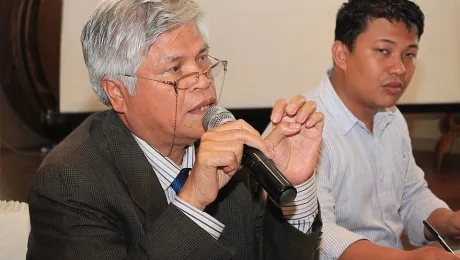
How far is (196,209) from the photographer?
3.93 ft

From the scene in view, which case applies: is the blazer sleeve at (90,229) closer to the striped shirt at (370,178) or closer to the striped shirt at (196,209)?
the striped shirt at (196,209)

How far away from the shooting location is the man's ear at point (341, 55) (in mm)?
2172

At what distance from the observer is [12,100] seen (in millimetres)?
4871

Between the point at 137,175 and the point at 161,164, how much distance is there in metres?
0.12

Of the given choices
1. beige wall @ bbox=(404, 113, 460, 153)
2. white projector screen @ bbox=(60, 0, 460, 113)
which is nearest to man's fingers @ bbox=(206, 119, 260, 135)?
white projector screen @ bbox=(60, 0, 460, 113)

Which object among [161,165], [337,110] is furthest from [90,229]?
[337,110]

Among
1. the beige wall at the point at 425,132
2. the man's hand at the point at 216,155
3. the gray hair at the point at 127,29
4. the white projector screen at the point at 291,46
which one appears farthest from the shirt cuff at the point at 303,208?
the beige wall at the point at 425,132

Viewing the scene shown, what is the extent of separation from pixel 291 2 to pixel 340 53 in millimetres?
1584

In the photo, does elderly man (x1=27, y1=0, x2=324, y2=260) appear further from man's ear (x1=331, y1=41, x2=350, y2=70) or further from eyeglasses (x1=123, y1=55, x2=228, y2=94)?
man's ear (x1=331, y1=41, x2=350, y2=70)

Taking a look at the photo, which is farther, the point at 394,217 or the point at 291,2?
the point at 291,2

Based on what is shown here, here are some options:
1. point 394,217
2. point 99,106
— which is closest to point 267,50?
point 99,106

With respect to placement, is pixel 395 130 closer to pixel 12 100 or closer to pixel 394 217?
pixel 394 217

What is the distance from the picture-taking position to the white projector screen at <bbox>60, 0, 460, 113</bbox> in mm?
3668

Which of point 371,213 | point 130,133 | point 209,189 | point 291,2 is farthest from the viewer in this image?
point 291,2
